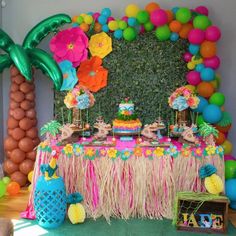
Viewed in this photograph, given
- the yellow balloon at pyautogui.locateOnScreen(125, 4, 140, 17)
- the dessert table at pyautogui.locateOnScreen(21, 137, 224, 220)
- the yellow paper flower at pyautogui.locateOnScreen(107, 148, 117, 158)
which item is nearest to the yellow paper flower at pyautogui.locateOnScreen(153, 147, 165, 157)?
the dessert table at pyautogui.locateOnScreen(21, 137, 224, 220)

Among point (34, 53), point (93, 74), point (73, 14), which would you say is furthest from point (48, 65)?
point (73, 14)

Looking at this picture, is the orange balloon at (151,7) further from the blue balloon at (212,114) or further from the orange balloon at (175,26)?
the blue balloon at (212,114)

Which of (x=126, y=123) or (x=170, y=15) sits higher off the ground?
(x=170, y=15)

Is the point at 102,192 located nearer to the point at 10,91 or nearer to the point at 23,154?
the point at 23,154

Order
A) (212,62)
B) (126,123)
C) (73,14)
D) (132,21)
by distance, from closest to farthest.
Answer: (126,123), (212,62), (132,21), (73,14)

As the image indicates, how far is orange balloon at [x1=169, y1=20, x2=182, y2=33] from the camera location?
335 centimetres

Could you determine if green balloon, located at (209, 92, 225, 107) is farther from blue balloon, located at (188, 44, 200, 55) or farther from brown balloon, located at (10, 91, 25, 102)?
brown balloon, located at (10, 91, 25, 102)

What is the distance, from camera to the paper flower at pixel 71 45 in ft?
11.6

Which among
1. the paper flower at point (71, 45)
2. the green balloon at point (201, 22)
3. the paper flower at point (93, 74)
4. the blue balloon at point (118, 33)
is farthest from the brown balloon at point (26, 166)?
the green balloon at point (201, 22)

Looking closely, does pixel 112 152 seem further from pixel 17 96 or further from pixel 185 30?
pixel 185 30

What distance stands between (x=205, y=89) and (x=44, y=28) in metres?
1.64

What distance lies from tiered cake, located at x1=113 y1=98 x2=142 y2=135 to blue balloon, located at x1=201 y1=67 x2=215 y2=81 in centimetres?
73

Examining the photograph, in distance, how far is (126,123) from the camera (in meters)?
3.19

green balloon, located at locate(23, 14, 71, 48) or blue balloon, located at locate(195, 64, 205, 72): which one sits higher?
green balloon, located at locate(23, 14, 71, 48)
